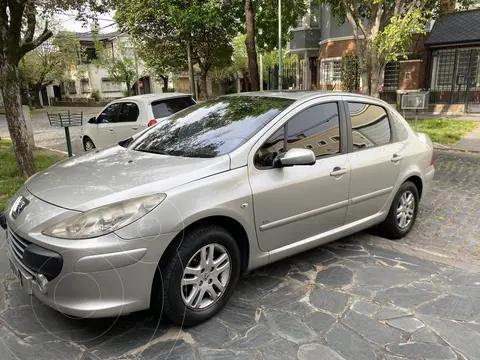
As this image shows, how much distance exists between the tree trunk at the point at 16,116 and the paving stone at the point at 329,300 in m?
5.90

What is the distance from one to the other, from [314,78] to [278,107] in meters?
22.8

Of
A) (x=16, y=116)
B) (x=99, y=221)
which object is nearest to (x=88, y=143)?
(x=16, y=116)

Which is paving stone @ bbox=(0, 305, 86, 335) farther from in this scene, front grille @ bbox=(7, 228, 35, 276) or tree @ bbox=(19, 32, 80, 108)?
tree @ bbox=(19, 32, 80, 108)

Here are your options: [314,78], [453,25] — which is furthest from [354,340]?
[314,78]

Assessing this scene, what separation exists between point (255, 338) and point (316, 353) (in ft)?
1.40

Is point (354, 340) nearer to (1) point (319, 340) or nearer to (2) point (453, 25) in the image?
(1) point (319, 340)

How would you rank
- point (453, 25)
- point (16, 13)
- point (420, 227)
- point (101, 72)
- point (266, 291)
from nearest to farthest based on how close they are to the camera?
1. point (266, 291)
2. point (420, 227)
3. point (16, 13)
4. point (453, 25)
5. point (101, 72)

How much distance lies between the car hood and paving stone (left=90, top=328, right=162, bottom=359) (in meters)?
0.96

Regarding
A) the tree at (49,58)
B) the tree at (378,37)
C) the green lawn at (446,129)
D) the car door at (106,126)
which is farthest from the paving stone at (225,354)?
the tree at (49,58)

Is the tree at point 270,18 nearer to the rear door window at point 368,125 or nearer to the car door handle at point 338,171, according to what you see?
the rear door window at point 368,125

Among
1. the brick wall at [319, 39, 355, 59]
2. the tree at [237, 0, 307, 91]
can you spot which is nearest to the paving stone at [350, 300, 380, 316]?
the tree at [237, 0, 307, 91]

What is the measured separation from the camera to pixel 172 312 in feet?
9.20

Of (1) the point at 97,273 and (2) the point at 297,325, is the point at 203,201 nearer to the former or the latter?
(1) the point at 97,273

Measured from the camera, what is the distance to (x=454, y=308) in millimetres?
3268
